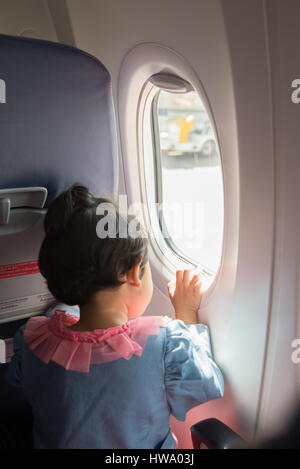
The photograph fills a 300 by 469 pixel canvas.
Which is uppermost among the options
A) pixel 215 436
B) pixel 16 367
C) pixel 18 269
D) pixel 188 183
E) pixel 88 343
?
pixel 188 183

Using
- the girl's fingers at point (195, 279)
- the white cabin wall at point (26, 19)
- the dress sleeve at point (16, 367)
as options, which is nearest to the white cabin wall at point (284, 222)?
the girl's fingers at point (195, 279)

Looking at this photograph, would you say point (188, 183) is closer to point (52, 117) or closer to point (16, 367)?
point (52, 117)

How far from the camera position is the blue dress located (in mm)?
1008

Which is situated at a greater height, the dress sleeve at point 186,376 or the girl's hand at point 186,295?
the girl's hand at point 186,295

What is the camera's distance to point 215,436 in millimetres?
1038

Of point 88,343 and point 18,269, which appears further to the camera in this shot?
point 18,269

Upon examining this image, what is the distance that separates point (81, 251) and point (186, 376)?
1.34 feet

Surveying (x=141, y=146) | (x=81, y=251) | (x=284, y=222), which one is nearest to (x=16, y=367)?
(x=81, y=251)

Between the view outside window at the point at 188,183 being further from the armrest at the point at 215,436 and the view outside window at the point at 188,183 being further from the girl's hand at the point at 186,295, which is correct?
the armrest at the point at 215,436

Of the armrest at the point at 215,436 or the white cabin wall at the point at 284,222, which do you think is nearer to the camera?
the white cabin wall at the point at 284,222

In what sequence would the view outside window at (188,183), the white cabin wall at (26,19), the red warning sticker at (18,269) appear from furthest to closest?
the white cabin wall at (26,19)
the view outside window at (188,183)
the red warning sticker at (18,269)

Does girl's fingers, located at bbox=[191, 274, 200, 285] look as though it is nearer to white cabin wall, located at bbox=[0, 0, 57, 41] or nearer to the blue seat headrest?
the blue seat headrest

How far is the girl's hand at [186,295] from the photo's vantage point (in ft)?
4.52

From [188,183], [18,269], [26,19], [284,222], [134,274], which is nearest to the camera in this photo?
[284,222]
